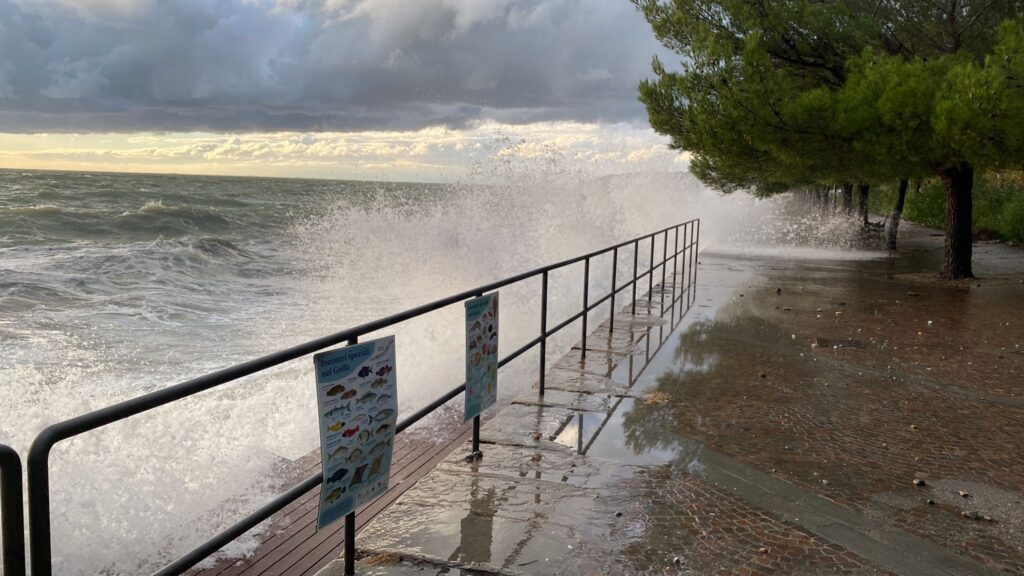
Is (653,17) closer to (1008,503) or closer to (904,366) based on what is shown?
(904,366)

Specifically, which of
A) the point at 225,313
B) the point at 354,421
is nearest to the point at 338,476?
the point at 354,421

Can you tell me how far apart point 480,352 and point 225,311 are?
10.2m

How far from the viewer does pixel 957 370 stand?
6988 mm

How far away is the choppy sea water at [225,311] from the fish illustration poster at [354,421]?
113 cm

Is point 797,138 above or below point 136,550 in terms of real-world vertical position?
above

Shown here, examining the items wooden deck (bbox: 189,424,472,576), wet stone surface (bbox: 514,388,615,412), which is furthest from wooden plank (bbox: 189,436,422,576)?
wet stone surface (bbox: 514,388,615,412)

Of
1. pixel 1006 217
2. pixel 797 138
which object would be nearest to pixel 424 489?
pixel 797 138

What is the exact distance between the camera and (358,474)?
9.28 feet

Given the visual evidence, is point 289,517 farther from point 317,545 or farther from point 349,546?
point 349,546

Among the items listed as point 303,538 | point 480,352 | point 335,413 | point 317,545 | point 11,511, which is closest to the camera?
point 11,511

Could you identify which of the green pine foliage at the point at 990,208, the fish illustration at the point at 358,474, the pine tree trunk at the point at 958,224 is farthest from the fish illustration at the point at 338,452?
the green pine foliage at the point at 990,208

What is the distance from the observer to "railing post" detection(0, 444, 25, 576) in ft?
4.96

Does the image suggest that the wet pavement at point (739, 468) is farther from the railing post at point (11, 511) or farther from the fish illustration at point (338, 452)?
the railing post at point (11, 511)

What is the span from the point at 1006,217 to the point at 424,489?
2338cm
